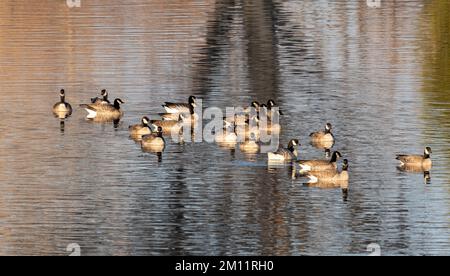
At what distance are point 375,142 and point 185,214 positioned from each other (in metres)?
8.12

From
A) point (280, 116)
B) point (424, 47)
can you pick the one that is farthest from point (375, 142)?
point (424, 47)

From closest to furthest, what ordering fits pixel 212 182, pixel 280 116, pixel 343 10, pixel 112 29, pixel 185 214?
pixel 185 214
pixel 212 182
pixel 280 116
pixel 112 29
pixel 343 10

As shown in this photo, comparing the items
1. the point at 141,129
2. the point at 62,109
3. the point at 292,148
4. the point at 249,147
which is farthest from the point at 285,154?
the point at 62,109

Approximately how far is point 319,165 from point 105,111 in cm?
856

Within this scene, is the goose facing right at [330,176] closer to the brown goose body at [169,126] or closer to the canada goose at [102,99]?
the brown goose body at [169,126]

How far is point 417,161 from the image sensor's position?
106ft

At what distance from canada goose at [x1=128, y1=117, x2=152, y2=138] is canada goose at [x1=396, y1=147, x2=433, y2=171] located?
22.3 feet

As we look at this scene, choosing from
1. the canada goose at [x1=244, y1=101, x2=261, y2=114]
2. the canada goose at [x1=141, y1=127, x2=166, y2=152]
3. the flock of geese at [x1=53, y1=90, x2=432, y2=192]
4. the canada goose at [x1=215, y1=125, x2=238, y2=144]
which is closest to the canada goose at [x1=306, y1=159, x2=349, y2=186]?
the flock of geese at [x1=53, y1=90, x2=432, y2=192]

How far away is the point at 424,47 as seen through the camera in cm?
5353

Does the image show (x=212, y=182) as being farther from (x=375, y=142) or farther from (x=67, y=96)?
(x=67, y=96)

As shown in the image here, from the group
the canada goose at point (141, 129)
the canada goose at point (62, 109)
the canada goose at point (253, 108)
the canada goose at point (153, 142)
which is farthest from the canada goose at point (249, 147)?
the canada goose at point (62, 109)

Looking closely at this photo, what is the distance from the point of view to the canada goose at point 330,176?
31.6 metres
